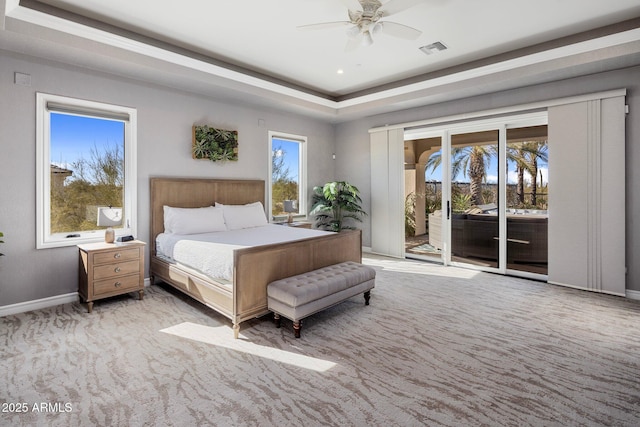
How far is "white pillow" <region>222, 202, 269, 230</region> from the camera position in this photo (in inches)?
185

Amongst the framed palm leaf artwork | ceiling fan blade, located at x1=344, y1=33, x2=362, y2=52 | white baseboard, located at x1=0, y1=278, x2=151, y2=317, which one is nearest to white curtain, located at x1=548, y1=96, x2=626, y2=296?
ceiling fan blade, located at x1=344, y1=33, x2=362, y2=52

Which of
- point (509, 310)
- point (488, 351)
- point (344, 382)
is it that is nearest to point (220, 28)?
point (344, 382)

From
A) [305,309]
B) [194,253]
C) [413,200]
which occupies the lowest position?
[305,309]

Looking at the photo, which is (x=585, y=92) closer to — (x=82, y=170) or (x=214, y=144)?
(x=214, y=144)

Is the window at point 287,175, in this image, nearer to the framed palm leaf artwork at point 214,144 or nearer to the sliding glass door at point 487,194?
the framed palm leaf artwork at point 214,144

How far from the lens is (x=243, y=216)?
483cm

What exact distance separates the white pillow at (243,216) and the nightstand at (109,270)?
1.23 meters

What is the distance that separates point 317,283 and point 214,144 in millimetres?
2949

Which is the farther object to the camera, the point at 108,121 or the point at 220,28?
the point at 108,121

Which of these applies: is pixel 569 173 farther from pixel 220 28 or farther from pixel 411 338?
pixel 220 28

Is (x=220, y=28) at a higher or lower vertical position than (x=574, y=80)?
higher

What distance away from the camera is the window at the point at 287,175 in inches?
234

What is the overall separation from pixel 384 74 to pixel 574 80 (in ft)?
8.04

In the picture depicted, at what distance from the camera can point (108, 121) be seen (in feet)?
13.6
